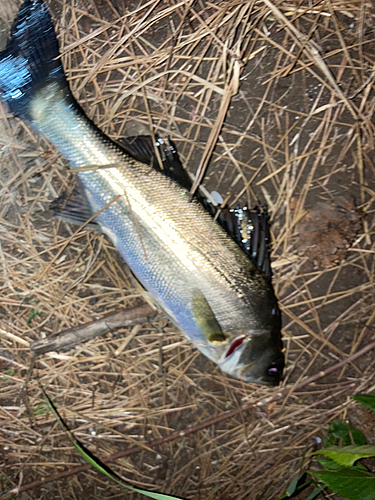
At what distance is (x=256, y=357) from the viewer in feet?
7.20

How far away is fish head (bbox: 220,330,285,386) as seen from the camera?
2152mm

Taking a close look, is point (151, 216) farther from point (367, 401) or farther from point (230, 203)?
point (367, 401)

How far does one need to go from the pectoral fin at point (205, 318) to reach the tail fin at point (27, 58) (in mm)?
1631

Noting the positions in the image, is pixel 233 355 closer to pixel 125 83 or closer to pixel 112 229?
pixel 112 229

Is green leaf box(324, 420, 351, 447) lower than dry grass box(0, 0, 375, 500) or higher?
lower

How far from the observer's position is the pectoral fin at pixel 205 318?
208 centimetres

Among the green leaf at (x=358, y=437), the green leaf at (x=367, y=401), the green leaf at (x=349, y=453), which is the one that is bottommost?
the green leaf at (x=358, y=437)

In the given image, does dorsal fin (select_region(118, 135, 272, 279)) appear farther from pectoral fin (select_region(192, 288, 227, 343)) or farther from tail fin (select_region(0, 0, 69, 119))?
tail fin (select_region(0, 0, 69, 119))

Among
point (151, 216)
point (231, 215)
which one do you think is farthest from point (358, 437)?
point (151, 216)

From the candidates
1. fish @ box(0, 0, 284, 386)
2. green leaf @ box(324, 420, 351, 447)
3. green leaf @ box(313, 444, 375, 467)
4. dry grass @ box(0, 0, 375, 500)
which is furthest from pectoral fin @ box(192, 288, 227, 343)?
green leaf @ box(324, 420, 351, 447)

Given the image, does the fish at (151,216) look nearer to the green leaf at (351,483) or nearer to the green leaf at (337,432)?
the green leaf at (351,483)

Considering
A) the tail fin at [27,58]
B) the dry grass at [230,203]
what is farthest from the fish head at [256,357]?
the tail fin at [27,58]

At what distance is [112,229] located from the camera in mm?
2119

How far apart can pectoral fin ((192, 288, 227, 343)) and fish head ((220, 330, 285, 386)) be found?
0.13 meters
